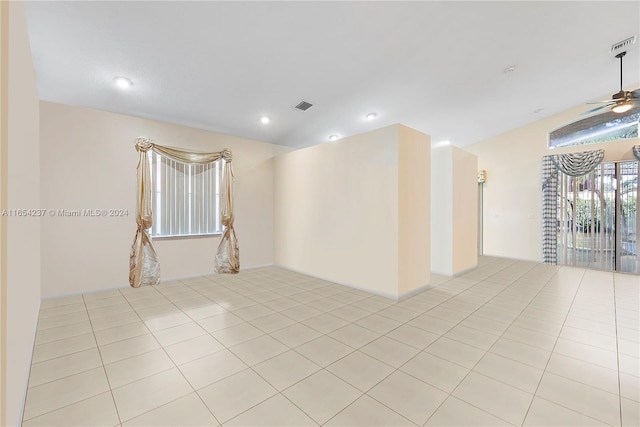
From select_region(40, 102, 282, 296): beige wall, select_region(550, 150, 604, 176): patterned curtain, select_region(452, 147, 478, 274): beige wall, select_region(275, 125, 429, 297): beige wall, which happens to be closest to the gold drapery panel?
select_region(40, 102, 282, 296): beige wall

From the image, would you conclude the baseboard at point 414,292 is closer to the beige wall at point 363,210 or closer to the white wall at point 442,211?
the beige wall at point 363,210

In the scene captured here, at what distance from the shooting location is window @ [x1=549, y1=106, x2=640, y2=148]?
17.4 feet

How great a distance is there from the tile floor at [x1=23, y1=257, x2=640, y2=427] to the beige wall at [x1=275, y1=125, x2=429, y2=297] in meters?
0.50

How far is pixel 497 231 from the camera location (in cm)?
700

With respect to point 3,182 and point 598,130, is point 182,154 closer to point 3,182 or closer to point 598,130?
point 3,182

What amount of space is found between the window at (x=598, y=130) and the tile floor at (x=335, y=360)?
3710 mm

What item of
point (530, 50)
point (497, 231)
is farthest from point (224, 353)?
point (497, 231)

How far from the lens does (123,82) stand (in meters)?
3.32

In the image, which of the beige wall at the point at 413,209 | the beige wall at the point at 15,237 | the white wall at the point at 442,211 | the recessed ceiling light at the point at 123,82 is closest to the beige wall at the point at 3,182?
the beige wall at the point at 15,237

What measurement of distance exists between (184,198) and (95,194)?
1.24 metres

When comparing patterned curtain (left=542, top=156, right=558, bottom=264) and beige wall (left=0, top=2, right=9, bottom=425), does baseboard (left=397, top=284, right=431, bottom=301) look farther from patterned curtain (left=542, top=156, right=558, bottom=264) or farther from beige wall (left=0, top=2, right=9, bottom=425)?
patterned curtain (left=542, top=156, right=558, bottom=264)

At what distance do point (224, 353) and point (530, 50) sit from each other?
17.8 ft

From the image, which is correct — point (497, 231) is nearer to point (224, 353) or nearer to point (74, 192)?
point (224, 353)

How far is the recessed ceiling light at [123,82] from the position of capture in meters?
3.26
